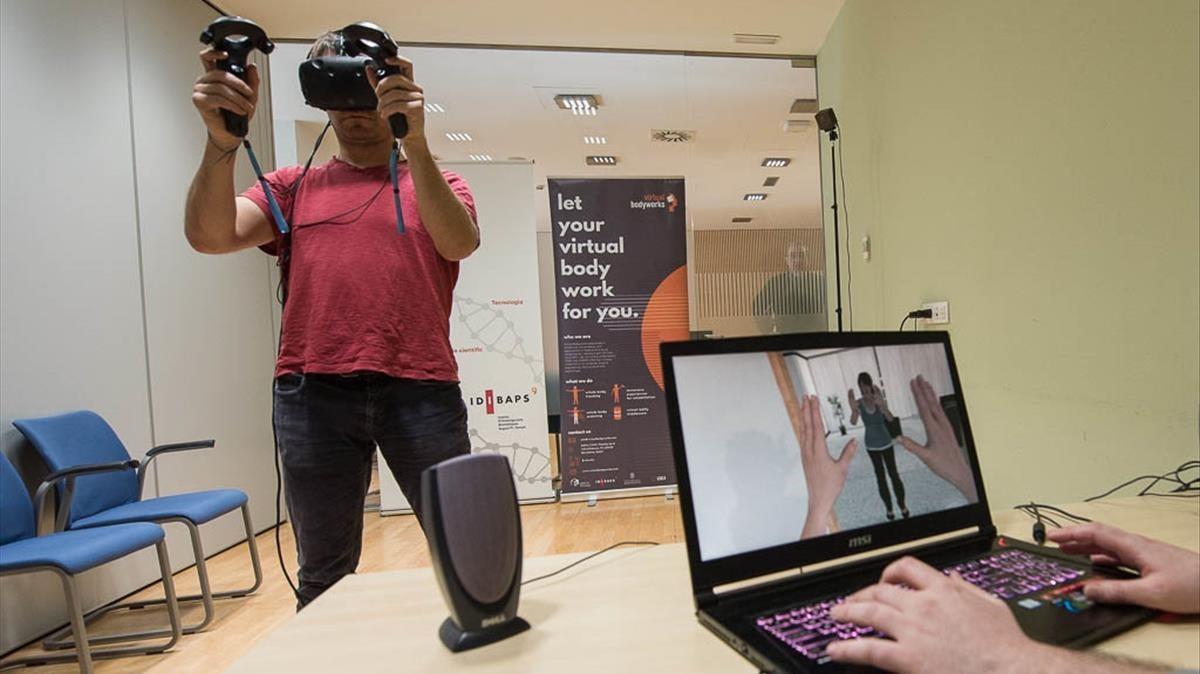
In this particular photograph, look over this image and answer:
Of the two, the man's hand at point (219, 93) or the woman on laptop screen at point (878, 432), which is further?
the man's hand at point (219, 93)

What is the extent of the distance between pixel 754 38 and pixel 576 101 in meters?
1.59

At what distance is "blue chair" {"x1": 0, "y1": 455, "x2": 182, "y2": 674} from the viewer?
1.77 meters

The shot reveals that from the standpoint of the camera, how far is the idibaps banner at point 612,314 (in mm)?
3979

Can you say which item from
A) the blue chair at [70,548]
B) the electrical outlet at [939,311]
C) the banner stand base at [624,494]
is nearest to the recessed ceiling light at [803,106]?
the electrical outlet at [939,311]

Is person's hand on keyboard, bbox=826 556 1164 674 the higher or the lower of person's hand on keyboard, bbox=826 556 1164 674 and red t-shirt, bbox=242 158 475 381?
the lower

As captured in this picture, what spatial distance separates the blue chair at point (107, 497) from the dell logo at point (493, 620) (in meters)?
2.11

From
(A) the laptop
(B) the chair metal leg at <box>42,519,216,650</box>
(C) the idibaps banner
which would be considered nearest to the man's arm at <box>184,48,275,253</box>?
(A) the laptop

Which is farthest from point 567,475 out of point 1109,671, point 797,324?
point 1109,671

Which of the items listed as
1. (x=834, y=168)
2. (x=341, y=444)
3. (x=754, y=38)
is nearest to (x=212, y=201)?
(x=341, y=444)

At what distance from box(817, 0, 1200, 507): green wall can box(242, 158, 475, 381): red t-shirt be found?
5.08ft

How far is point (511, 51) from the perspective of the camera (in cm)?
412

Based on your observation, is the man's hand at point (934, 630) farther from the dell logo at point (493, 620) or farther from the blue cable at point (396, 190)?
the blue cable at point (396, 190)

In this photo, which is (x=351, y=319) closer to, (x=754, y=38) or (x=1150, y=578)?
(x=1150, y=578)

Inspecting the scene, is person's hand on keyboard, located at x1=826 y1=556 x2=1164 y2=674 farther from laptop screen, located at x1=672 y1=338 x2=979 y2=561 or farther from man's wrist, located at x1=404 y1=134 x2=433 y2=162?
man's wrist, located at x1=404 y1=134 x2=433 y2=162
